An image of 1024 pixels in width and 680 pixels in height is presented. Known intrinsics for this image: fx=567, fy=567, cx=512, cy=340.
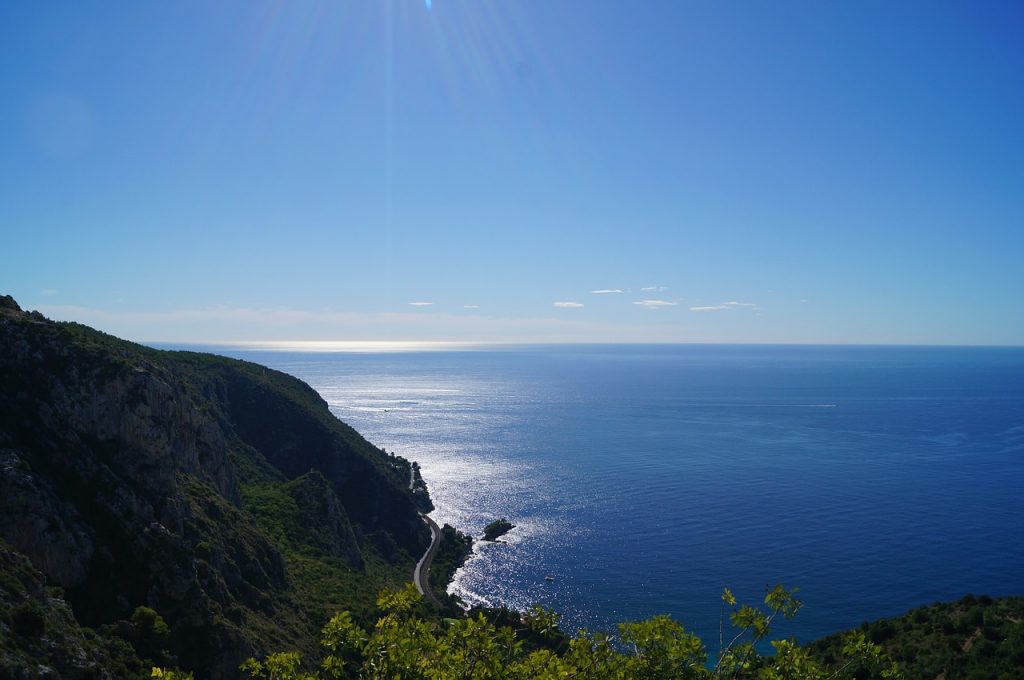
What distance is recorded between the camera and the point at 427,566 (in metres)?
74.6

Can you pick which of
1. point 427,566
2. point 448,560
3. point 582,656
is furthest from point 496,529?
point 582,656

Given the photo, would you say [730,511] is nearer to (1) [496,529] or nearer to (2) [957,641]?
(1) [496,529]

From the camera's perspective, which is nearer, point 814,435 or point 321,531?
point 321,531

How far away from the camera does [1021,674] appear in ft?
101

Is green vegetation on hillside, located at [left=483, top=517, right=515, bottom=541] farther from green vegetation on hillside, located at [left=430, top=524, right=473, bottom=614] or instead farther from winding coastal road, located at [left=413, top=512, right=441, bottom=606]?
winding coastal road, located at [left=413, top=512, right=441, bottom=606]

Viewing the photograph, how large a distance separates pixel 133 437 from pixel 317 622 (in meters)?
18.7

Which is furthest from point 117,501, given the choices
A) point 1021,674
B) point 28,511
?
point 1021,674

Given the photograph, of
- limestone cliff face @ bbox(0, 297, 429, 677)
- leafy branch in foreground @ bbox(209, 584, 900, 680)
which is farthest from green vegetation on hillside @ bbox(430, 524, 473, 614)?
leafy branch in foreground @ bbox(209, 584, 900, 680)

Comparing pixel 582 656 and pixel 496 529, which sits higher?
pixel 582 656

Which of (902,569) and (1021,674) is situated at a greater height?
(1021,674)

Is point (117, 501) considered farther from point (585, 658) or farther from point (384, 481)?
point (384, 481)

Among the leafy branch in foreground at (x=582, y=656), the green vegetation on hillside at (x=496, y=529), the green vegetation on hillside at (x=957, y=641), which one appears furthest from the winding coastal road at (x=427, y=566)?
the leafy branch in foreground at (x=582, y=656)

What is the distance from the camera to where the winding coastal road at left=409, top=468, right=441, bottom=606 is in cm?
6486

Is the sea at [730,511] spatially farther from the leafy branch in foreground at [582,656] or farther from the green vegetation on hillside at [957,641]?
the leafy branch in foreground at [582,656]
